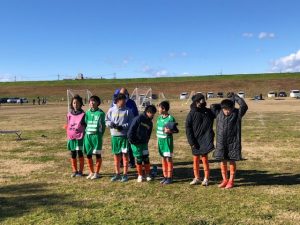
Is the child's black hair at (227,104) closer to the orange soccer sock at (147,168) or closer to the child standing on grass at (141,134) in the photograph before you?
the child standing on grass at (141,134)

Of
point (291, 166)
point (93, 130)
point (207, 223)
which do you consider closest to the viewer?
point (207, 223)

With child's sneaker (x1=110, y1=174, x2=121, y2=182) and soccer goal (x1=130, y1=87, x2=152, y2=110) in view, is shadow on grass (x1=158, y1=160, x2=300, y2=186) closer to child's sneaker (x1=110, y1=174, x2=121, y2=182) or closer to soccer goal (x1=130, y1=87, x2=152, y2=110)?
child's sneaker (x1=110, y1=174, x2=121, y2=182)

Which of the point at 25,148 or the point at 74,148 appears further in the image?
the point at 25,148

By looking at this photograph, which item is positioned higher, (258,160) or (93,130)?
(93,130)

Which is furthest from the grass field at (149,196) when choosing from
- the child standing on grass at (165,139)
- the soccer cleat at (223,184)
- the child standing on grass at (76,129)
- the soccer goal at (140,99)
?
the soccer goal at (140,99)

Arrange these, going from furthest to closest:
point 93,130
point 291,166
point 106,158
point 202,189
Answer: point 106,158 → point 291,166 → point 93,130 → point 202,189

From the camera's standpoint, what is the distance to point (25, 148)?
46.5 ft

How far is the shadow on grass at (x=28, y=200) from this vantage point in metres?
6.71

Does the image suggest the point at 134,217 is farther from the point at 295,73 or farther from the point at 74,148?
the point at 295,73

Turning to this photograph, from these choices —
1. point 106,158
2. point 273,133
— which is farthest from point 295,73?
point 106,158

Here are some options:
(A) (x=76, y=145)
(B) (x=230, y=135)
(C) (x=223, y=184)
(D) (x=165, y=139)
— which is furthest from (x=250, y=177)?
(A) (x=76, y=145)

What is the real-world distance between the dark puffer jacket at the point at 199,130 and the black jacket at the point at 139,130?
89 centimetres

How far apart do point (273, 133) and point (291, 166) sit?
24.5 feet

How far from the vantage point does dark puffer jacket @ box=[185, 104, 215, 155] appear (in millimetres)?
8273
